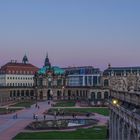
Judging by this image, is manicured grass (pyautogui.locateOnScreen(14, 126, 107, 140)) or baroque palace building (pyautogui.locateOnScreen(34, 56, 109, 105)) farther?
baroque palace building (pyautogui.locateOnScreen(34, 56, 109, 105))

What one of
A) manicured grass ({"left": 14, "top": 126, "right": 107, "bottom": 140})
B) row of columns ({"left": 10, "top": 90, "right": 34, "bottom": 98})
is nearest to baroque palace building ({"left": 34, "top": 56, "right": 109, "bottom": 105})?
row of columns ({"left": 10, "top": 90, "right": 34, "bottom": 98})

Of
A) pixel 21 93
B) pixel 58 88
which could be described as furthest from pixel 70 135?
pixel 21 93

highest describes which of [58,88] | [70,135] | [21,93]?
[58,88]

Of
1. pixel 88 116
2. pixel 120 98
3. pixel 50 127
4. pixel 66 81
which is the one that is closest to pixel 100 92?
pixel 66 81

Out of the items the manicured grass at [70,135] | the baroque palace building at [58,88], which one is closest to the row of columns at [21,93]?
the baroque palace building at [58,88]

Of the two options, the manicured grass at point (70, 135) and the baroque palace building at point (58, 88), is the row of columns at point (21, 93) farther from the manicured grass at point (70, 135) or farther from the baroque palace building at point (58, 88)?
the manicured grass at point (70, 135)

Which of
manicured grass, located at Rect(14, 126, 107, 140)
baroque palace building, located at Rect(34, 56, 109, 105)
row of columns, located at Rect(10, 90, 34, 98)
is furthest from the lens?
row of columns, located at Rect(10, 90, 34, 98)

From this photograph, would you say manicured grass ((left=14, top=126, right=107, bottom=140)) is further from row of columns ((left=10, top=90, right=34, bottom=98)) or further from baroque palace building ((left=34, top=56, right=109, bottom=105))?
row of columns ((left=10, top=90, right=34, bottom=98))

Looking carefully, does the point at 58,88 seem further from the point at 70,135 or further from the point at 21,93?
the point at 70,135

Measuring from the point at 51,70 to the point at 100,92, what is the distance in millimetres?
29433

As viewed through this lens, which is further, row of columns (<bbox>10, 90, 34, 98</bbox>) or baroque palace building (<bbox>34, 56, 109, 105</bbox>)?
row of columns (<bbox>10, 90, 34, 98</bbox>)

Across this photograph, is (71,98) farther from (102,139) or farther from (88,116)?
(102,139)

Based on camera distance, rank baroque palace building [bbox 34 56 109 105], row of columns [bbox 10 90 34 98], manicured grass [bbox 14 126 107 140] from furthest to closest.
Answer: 1. row of columns [bbox 10 90 34 98]
2. baroque palace building [bbox 34 56 109 105]
3. manicured grass [bbox 14 126 107 140]

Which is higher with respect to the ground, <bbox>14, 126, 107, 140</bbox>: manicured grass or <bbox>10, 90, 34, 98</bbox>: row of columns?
<bbox>10, 90, 34, 98</bbox>: row of columns
